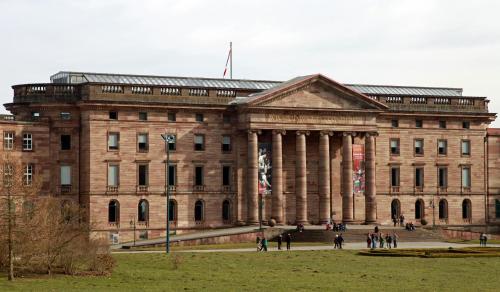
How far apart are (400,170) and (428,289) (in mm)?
72377

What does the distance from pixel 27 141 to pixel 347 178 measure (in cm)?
3384

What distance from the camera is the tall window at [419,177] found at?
5217 inches

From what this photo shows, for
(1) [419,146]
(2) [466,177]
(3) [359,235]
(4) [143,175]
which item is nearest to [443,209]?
(2) [466,177]

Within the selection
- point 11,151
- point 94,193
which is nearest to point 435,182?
point 94,193

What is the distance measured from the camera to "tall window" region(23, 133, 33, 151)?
113688 mm

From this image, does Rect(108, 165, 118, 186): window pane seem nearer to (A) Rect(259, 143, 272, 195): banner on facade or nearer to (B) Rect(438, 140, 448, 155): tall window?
(A) Rect(259, 143, 272, 195): banner on facade

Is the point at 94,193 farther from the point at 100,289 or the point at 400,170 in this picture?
the point at 100,289

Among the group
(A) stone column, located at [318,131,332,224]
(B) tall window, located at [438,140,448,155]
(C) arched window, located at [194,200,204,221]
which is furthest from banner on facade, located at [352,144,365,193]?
(C) arched window, located at [194,200,204,221]

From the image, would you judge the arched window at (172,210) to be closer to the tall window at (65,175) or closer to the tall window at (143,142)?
the tall window at (143,142)

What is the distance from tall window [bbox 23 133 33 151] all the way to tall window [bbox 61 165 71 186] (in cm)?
404

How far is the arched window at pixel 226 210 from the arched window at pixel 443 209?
2616 centimetres

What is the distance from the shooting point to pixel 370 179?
126188 mm

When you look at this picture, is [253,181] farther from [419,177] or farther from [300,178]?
[419,177]

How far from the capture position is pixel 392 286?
200 ft
